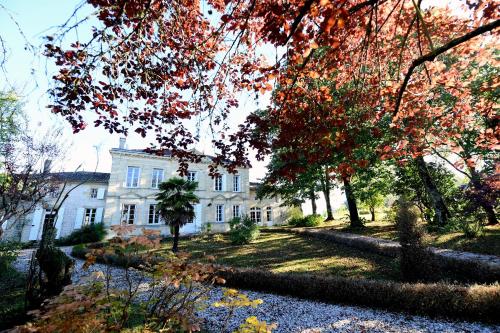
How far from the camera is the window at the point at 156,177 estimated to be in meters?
22.9

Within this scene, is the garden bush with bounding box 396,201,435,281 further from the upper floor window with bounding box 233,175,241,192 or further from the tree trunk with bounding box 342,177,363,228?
the upper floor window with bounding box 233,175,241,192

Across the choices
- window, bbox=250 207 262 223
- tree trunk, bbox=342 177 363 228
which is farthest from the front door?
tree trunk, bbox=342 177 363 228

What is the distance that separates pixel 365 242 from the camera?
11.9 m

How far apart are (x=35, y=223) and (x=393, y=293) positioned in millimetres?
25213

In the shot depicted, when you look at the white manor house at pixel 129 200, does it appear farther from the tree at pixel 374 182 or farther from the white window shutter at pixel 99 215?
the tree at pixel 374 182

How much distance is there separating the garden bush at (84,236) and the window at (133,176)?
4.40 m

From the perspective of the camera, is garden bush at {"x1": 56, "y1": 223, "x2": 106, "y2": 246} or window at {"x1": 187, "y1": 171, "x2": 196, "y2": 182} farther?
window at {"x1": 187, "y1": 171, "x2": 196, "y2": 182}

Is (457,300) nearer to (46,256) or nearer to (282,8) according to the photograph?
(282,8)

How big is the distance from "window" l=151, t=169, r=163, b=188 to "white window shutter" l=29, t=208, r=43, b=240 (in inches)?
345

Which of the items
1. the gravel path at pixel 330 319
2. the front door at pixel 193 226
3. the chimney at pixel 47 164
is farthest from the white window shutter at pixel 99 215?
the gravel path at pixel 330 319

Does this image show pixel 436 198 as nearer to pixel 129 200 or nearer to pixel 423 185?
pixel 423 185

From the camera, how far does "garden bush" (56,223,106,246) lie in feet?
63.2

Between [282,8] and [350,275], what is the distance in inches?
323

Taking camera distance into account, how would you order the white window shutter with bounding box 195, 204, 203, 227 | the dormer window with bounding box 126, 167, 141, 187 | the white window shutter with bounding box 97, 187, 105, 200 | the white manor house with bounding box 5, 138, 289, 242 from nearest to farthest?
the white manor house with bounding box 5, 138, 289, 242
the white window shutter with bounding box 97, 187, 105, 200
the dormer window with bounding box 126, 167, 141, 187
the white window shutter with bounding box 195, 204, 203, 227
